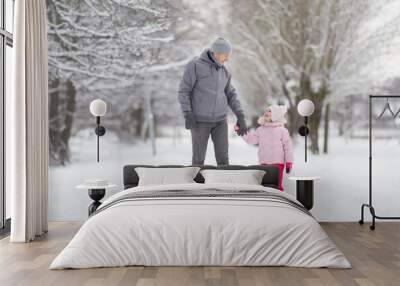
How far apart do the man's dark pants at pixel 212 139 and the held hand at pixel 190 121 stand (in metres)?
0.04

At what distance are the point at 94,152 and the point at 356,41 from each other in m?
3.54

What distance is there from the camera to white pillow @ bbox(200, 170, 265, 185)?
19.6 feet

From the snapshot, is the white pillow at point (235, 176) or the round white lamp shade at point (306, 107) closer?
the white pillow at point (235, 176)

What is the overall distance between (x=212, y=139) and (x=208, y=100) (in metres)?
0.49

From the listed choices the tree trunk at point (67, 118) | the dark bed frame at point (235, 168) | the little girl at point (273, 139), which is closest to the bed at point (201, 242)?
the dark bed frame at point (235, 168)

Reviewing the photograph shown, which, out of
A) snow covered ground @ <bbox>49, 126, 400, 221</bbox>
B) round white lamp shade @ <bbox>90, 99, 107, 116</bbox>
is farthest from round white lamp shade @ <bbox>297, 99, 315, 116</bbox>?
round white lamp shade @ <bbox>90, 99, 107, 116</bbox>

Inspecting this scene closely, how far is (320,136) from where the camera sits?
22.4 ft

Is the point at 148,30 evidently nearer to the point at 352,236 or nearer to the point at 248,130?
the point at 248,130

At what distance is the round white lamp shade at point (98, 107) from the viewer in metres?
6.59

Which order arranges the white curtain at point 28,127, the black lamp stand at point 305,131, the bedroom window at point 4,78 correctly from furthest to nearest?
the black lamp stand at point 305,131, the bedroom window at point 4,78, the white curtain at point 28,127

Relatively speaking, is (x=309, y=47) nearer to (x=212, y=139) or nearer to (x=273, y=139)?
(x=273, y=139)

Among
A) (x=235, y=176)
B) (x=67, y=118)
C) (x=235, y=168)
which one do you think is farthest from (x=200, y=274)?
(x=67, y=118)

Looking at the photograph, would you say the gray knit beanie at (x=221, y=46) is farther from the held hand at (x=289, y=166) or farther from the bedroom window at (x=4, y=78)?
the bedroom window at (x=4, y=78)

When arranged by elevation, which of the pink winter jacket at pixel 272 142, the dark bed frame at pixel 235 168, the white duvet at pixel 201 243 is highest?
the pink winter jacket at pixel 272 142
